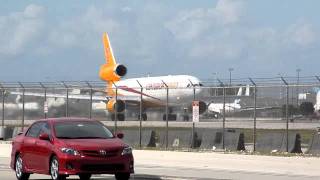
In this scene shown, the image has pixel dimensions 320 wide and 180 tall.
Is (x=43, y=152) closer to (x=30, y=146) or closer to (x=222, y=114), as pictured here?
(x=30, y=146)

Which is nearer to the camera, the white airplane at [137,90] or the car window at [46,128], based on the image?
the car window at [46,128]

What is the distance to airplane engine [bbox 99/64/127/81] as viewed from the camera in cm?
6159

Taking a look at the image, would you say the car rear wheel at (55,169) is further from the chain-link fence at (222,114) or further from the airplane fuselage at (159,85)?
the airplane fuselage at (159,85)

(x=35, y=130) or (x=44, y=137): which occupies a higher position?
(x=35, y=130)

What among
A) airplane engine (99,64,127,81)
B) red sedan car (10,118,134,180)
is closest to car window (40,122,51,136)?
red sedan car (10,118,134,180)

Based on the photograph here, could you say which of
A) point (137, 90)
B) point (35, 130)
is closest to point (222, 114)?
point (35, 130)

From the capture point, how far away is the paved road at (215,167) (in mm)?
19000

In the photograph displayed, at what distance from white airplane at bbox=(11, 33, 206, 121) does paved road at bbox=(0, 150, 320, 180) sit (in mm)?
8098

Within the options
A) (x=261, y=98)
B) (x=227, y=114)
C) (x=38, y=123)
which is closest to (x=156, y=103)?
(x=227, y=114)

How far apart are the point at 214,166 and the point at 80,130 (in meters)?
5.75

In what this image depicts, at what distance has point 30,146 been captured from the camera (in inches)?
711

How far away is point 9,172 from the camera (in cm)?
2069

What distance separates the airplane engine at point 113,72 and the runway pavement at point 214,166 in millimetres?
33880

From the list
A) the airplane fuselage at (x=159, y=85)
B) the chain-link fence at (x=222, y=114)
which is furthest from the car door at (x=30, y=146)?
the airplane fuselage at (x=159, y=85)
